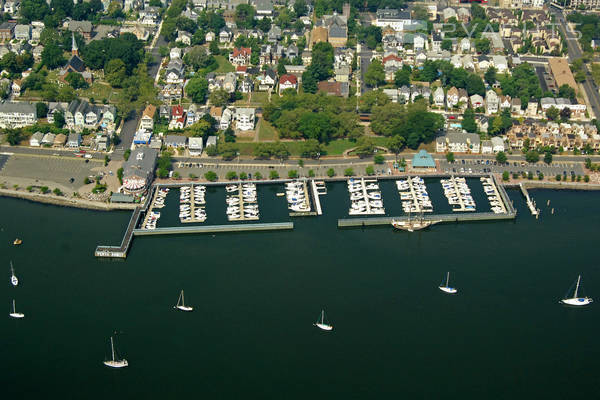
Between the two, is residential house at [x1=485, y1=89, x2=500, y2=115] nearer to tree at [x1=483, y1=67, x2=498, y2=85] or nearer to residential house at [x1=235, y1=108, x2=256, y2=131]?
tree at [x1=483, y1=67, x2=498, y2=85]

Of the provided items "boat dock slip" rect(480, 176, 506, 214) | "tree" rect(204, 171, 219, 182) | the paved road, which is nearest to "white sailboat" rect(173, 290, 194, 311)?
"tree" rect(204, 171, 219, 182)

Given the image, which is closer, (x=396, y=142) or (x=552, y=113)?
(x=396, y=142)

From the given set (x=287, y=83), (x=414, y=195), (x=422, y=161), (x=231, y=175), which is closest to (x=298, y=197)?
(x=231, y=175)

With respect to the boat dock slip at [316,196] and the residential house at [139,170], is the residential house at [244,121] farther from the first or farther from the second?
the boat dock slip at [316,196]

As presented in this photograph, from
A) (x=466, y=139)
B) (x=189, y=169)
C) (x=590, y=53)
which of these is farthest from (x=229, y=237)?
(x=590, y=53)

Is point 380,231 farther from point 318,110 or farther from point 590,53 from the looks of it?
point 590,53

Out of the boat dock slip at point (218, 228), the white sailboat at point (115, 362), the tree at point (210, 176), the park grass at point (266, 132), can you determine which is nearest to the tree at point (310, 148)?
the park grass at point (266, 132)

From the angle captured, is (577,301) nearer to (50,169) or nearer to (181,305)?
(181,305)
